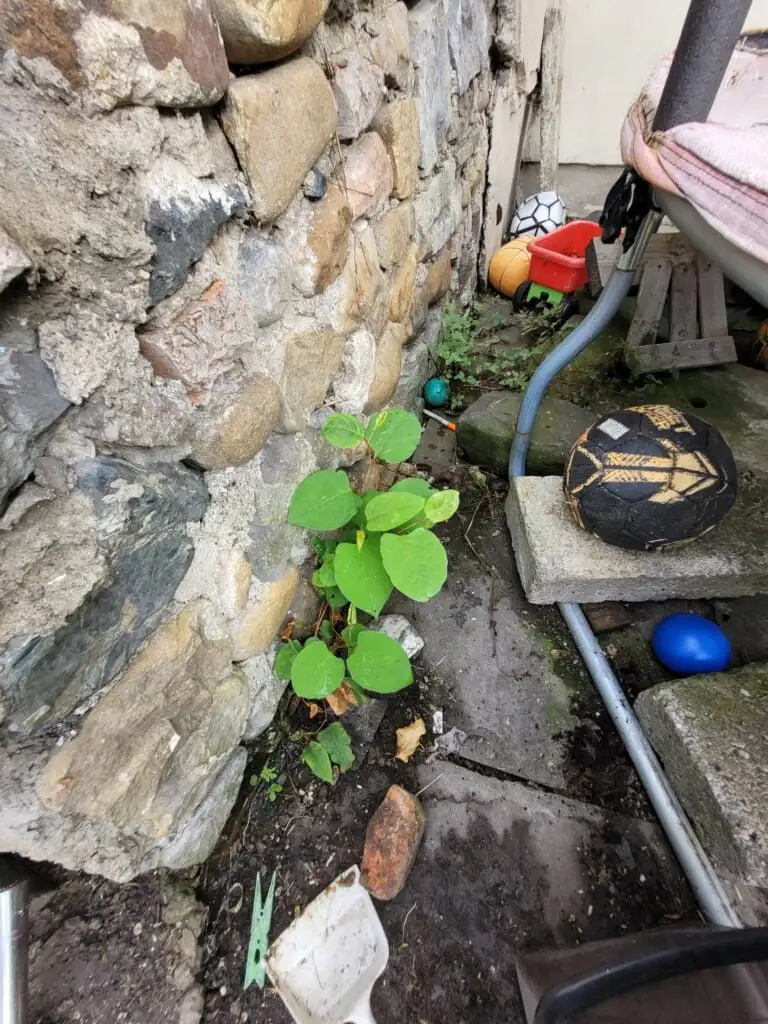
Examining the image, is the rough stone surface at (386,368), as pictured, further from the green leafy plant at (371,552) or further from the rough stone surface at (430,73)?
the rough stone surface at (430,73)

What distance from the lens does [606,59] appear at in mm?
4207

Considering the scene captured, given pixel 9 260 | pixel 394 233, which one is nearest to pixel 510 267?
pixel 394 233

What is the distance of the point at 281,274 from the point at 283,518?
1.65 ft

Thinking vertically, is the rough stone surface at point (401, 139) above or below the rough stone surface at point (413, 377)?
above

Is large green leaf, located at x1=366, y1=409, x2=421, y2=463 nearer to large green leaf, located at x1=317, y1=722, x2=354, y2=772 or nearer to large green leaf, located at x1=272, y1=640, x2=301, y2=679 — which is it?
large green leaf, located at x1=272, y1=640, x2=301, y2=679

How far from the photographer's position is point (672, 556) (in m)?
1.59

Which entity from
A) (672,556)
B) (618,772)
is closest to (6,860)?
(618,772)

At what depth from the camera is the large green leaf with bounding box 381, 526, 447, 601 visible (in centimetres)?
99

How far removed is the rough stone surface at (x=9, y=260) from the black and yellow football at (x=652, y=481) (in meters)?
1.42

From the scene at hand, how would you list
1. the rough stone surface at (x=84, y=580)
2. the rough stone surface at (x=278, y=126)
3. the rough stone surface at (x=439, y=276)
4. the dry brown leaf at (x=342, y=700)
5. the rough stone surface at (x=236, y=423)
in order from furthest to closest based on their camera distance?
1. the rough stone surface at (x=439, y=276)
2. the dry brown leaf at (x=342, y=700)
3. the rough stone surface at (x=236, y=423)
4. the rough stone surface at (x=278, y=126)
5. the rough stone surface at (x=84, y=580)

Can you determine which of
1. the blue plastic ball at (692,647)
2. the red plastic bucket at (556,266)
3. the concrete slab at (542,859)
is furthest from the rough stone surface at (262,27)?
the red plastic bucket at (556,266)

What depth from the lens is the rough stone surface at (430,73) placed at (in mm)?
1525

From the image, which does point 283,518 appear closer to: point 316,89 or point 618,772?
point 316,89

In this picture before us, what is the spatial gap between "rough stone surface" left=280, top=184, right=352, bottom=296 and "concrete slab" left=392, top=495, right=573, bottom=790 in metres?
1.04
